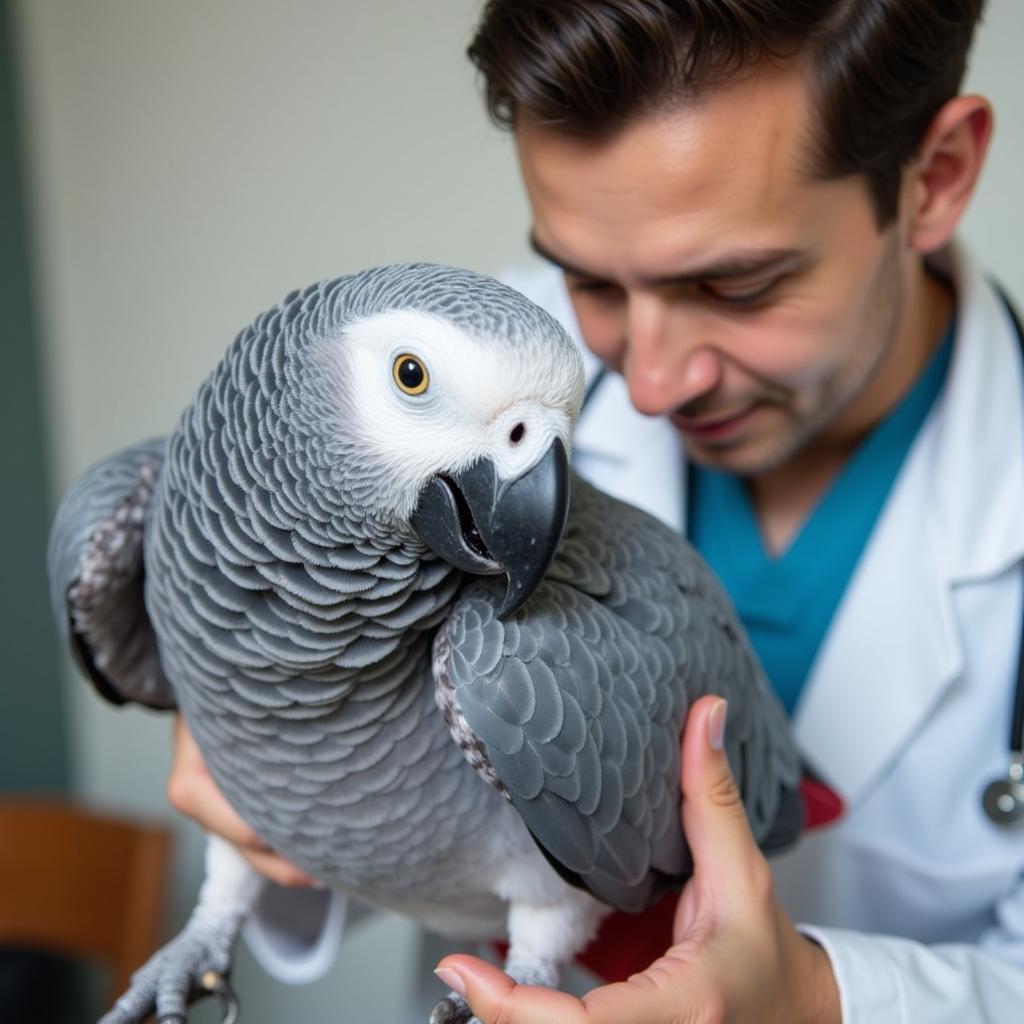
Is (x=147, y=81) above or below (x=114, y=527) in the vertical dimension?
above

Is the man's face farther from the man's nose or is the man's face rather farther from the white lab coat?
the white lab coat

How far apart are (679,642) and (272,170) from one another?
1087mm

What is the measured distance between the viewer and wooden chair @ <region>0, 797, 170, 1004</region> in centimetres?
139

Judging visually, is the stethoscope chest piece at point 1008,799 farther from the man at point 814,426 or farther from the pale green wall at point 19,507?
the pale green wall at point 19,507

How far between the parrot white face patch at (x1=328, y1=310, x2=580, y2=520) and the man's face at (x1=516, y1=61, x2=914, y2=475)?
239 millimetres

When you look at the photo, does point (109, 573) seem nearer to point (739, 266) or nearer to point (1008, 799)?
point (739, 266)

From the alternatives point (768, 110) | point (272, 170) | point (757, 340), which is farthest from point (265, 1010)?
point (768, 110)

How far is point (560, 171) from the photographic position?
2.50ft

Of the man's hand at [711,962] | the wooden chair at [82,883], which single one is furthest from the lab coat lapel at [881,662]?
the wooden chair at [82,883]

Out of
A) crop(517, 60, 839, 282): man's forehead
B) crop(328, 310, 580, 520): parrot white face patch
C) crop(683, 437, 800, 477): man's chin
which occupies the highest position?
crop(517, 60, 839, 282): man's forehead

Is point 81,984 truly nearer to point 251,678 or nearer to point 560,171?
point 251,678

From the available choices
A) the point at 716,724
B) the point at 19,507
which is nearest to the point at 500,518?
the point at 716,724

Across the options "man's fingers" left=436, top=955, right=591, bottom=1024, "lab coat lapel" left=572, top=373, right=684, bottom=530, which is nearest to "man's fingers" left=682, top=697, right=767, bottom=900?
"man's fingers" left=436, top=955, right=591, bottom=1024

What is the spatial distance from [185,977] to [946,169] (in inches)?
33.2
